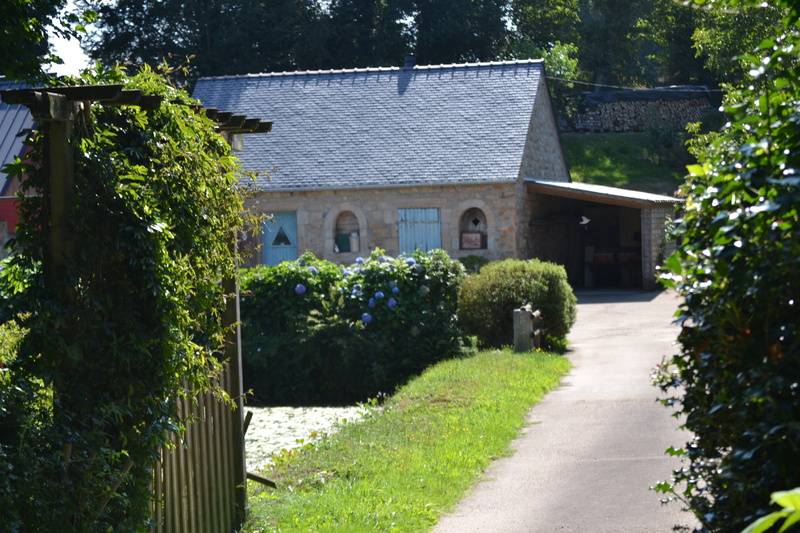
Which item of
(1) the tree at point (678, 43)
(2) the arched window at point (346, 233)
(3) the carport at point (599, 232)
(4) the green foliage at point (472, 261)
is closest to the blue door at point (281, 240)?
(2) the arched window at point (346, 233)

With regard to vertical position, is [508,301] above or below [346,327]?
above

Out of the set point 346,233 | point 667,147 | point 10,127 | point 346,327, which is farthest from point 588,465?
point 667,147

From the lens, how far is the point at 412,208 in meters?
24.9

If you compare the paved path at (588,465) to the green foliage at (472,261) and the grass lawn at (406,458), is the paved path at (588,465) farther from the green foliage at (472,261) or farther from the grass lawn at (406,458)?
the green foliage at (472,261)

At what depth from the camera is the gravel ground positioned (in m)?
9.84

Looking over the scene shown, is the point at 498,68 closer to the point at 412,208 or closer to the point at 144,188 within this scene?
the point at 412,208

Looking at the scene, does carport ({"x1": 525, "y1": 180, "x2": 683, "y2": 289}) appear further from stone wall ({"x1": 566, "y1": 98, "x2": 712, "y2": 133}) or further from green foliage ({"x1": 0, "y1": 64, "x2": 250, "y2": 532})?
green foliage ({"x1": 0, "y1": 64, "x2": 250, "y2": 532})

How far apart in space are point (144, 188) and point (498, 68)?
932 inches

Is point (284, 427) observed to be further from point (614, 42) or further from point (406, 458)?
point (614, 42)

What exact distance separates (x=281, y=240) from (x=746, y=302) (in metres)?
24.0

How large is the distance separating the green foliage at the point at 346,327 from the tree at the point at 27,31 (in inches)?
326

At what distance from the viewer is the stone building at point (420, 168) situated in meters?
24.4

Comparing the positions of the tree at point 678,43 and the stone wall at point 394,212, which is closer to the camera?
the stone wall at point 394,212

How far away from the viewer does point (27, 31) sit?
499cm
